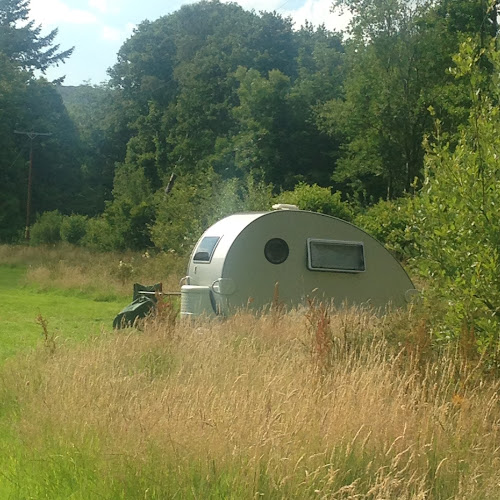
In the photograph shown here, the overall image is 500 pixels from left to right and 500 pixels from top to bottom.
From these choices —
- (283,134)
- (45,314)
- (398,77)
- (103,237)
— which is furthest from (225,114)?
(45,314)

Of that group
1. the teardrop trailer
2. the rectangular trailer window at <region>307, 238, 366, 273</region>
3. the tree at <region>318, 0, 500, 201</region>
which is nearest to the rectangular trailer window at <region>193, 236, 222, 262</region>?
the teardrop trailer

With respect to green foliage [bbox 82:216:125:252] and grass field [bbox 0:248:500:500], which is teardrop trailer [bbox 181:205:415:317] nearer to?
grass field [bbox 0:248:500:500]

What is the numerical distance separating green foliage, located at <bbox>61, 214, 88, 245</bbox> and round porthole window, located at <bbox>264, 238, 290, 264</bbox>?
30439 millimetres

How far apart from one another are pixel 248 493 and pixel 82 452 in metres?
1.46

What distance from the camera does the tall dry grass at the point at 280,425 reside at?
17.8 feet

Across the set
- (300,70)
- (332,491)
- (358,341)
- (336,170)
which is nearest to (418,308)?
(358,341)

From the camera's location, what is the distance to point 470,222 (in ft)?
22.9

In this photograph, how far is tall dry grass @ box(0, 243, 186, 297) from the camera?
Answer: 25.7 meters

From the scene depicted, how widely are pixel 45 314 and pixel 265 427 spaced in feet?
50.1

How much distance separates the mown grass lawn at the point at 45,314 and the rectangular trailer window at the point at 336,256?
3.86 meters

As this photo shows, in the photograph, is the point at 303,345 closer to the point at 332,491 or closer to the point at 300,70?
the point at 332,491

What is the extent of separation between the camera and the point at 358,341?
8.64 m

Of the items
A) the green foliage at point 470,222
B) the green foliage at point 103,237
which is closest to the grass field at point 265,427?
the green foliage at point 470,222

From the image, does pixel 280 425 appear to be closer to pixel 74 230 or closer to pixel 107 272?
pixel 107 272
